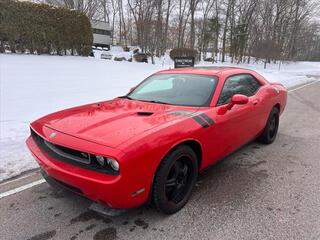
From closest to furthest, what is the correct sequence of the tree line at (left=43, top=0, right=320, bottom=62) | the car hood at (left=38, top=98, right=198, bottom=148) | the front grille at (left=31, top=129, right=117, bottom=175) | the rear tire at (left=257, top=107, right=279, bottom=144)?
the front grille at (left=31, top=129, right=117, bottom=175) < the car hood at (left=38, top=98, right=198, bottom=148) < the rear tire at (left=257, top=107, right=279, bottom=144) < the tree line at (left=43, top=0, right=320, bottom=62)

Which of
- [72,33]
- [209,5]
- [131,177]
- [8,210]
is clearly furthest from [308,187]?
[209,5]

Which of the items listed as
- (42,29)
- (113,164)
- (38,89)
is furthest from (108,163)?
(42,29)

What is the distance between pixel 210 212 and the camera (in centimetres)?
310

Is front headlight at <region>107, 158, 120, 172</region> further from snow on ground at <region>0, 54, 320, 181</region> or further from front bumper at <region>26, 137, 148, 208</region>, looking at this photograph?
snow on ground at <region>0, 54, 320, 181</region>

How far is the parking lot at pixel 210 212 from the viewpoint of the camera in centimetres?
275

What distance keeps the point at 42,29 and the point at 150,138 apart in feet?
38.6

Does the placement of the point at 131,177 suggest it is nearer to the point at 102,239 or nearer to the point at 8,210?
the point at 102,239

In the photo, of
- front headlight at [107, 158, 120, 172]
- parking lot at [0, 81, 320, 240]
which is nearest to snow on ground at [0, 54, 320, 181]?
parking lot at [0, 81, 320, 240]

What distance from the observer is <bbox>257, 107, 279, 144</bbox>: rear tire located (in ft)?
17.0

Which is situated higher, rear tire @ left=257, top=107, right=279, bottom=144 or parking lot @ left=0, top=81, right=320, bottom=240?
rear tire @ left=257, top=107, right=279, bottom=144

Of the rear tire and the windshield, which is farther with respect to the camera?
the rear tire

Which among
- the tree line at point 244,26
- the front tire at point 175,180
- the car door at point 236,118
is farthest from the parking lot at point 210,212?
the tree line at point 244,26

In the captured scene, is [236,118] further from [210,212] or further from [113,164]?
[113,164]

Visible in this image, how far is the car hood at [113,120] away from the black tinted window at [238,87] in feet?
1.99
